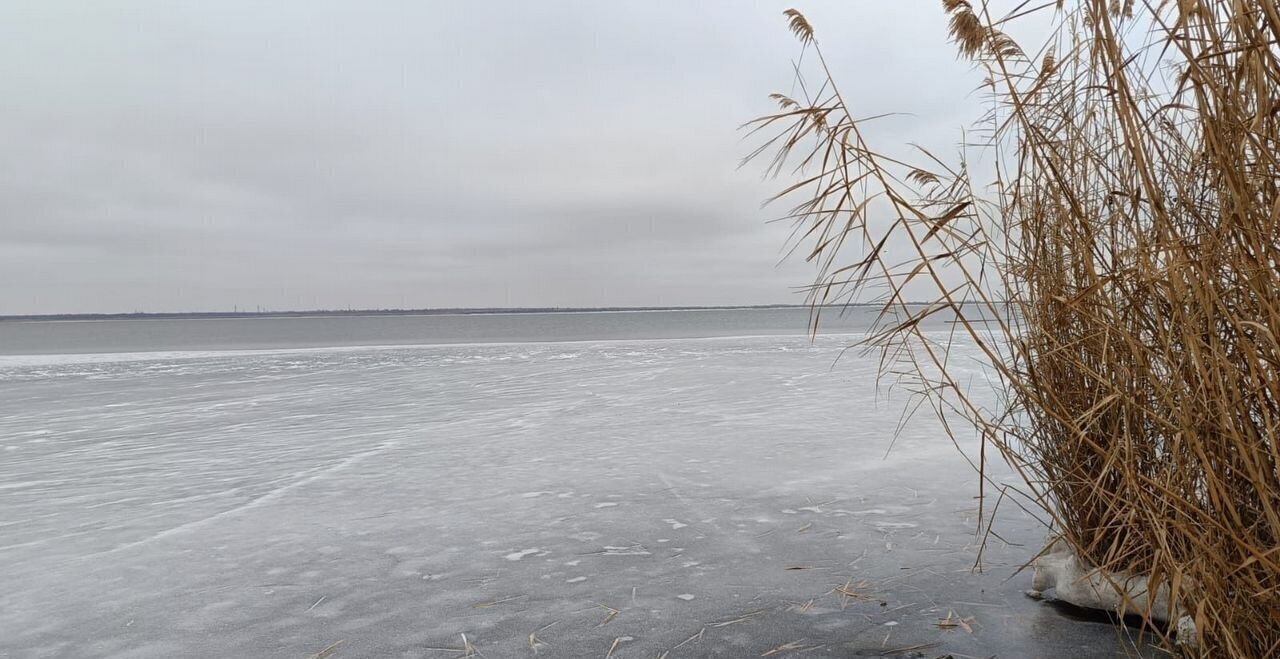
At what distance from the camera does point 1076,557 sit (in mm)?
2973

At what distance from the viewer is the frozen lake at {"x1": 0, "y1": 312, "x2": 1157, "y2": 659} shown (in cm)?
291

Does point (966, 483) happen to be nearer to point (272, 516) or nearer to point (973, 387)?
point (272, 516)

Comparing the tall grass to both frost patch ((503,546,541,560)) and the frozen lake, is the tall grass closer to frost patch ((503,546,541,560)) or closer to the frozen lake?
the frozen lake

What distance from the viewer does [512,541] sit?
4.11m

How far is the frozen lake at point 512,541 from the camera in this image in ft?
9.53

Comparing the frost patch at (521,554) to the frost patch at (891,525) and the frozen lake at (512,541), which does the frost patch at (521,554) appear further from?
the frost patch at (891,525)

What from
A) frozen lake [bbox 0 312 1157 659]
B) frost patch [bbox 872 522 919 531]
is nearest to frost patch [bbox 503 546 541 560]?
frozen lake [bbox 0 312 1157 659]

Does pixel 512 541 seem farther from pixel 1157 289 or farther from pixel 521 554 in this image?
pixel 1157 289

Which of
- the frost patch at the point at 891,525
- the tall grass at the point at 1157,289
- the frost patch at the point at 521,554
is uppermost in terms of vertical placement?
the tall grass at the point at 1157,289

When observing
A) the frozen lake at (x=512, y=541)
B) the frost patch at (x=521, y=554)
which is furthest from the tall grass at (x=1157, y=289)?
the frost patch at (x=521, y=554)

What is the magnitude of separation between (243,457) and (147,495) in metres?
1.40

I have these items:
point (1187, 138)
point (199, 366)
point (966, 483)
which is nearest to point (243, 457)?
point (966, 483)

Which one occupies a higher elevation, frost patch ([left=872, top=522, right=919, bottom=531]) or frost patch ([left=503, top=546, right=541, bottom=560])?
frost patch ([left=872, top=522, right=919, bottom=531])

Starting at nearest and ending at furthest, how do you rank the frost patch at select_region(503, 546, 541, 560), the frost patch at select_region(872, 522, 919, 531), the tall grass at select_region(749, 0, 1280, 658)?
the tall grass at select_region(749, 0, 1280, 658), the frost patch at select_region(503, 546, 541, 560), the frost patch at select_region(872, 522, 919, 531)
